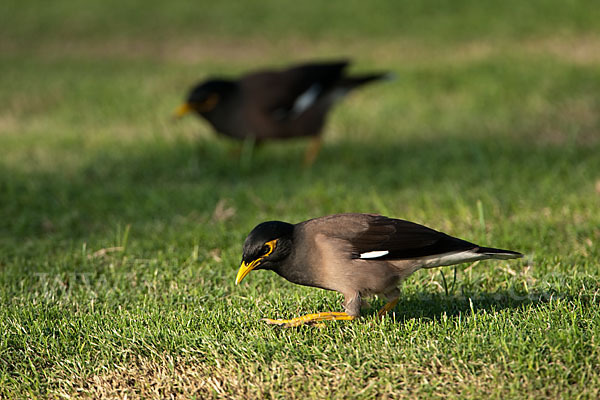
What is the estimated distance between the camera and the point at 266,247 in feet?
13.3

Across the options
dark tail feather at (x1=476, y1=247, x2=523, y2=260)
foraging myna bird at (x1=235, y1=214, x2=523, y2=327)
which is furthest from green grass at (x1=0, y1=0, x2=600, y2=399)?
dark tail feather at (x1=476, y1=247, x2=523, y2=260)

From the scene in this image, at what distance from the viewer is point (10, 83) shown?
13008mm

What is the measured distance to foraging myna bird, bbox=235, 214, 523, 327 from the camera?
4.02 m

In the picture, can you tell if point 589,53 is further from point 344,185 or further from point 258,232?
point 258,232

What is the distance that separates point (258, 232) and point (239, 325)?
0.56 metres

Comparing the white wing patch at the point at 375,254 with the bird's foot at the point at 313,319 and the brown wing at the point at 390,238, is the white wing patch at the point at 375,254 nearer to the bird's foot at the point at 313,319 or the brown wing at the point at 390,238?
the brown wing at the point at 390,238

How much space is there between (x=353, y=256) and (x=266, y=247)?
482 millimetres

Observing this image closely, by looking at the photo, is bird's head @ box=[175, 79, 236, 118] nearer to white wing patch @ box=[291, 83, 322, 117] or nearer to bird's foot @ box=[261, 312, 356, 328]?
white wing patch @ box=[291, 83, 322, 117]

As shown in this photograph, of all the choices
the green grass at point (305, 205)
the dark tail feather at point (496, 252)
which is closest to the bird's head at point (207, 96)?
the green grass at point (305, 205)

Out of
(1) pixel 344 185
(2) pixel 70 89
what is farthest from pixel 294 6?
(1) pixel 344 185

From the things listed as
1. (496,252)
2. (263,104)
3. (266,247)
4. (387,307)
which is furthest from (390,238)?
(263,104)

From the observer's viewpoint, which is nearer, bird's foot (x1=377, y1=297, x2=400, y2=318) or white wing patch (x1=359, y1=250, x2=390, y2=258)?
white wing patch (x1=359, y1=250, x2=390, y2=258)

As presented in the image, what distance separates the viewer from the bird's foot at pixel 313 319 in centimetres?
408

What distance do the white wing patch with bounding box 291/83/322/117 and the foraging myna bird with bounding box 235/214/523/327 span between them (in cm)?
474
